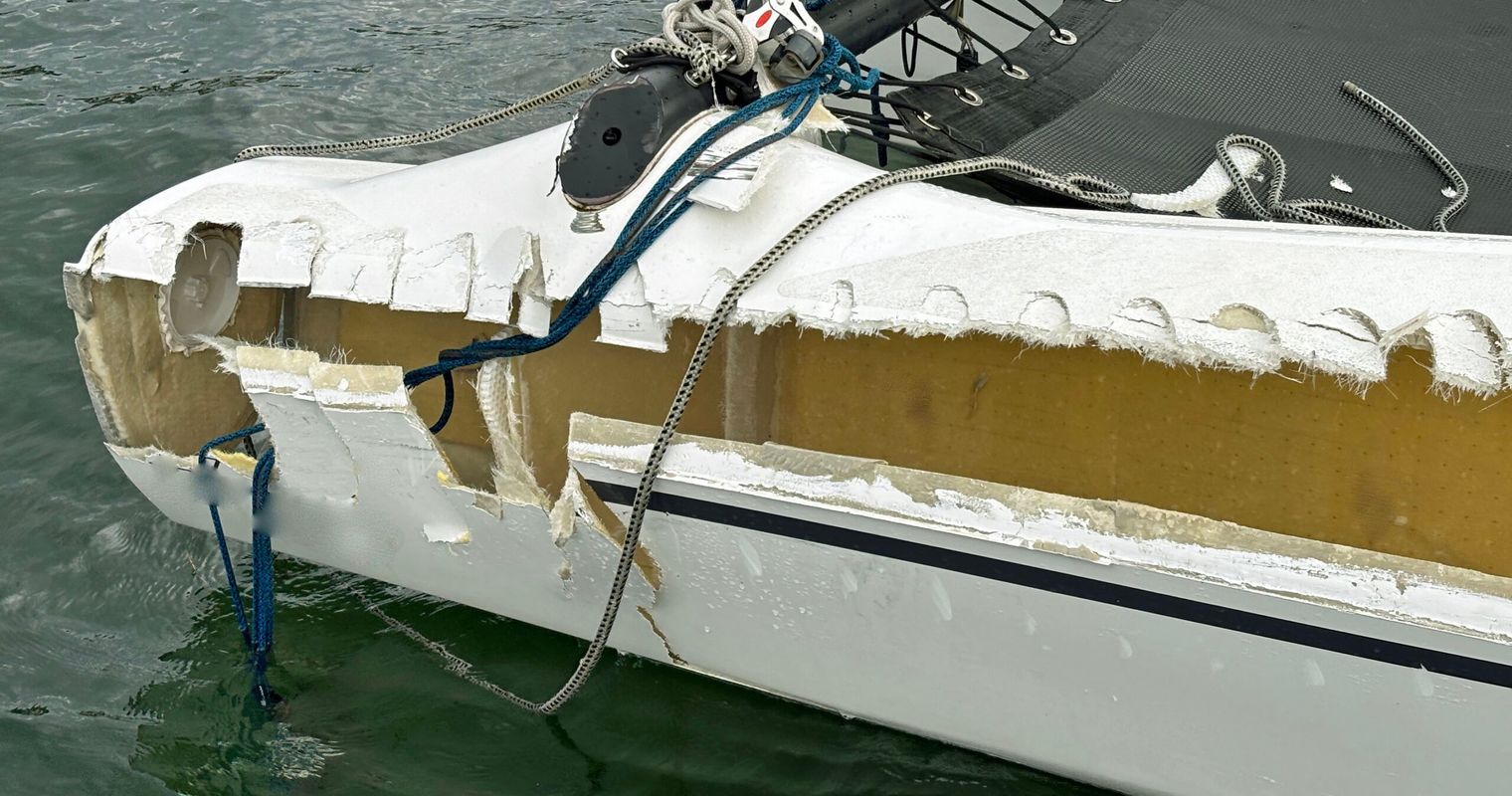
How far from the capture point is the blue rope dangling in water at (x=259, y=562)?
8.16ft

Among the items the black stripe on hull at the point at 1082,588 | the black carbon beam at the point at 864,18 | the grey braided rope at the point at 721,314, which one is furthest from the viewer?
the black carbon beam at the point at 864,18

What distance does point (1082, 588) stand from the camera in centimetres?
182

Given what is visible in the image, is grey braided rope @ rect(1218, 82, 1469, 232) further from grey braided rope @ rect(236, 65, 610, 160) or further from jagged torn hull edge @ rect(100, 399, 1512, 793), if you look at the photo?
grey braided rope @ rect(236, 65, 610, 160)

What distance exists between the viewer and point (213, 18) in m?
5.99

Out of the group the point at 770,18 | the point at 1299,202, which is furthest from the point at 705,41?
the point at 1299,202

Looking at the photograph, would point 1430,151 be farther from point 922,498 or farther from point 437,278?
point 437,278

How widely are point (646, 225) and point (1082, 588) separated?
94cm

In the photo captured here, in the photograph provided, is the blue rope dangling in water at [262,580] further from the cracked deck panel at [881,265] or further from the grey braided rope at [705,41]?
the grey braided rope at [705,41]

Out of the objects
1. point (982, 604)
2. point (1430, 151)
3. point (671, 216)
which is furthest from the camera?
point (1430, 151)

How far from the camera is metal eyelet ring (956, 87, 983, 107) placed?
330cm

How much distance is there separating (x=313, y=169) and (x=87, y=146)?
266cm

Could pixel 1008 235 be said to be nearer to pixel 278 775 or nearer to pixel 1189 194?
pixel 1189 194

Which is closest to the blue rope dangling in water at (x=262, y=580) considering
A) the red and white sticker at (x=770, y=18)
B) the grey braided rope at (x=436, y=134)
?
the grey braided rope at (x=436, y=134)

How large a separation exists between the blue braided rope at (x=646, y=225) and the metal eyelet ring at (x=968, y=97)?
1.04 m
